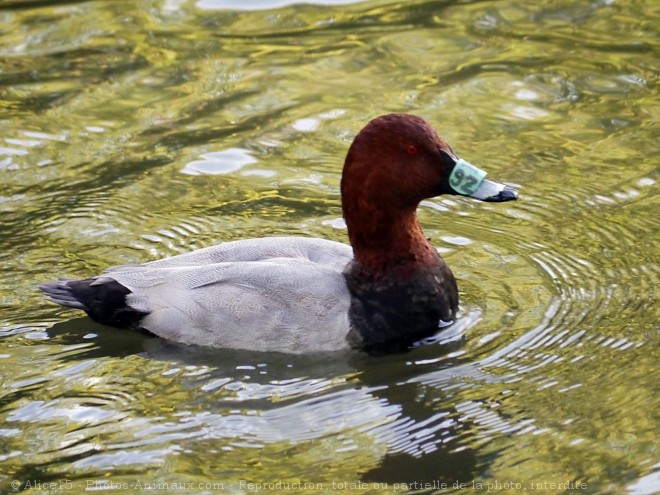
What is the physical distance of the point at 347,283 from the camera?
7.43 m

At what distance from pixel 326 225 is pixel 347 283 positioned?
5.05 ft

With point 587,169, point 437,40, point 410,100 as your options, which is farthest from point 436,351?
point 437,40

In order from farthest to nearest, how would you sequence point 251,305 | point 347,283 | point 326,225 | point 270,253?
point 326,225 → point 270,253 → point 347,283 → point 251,305

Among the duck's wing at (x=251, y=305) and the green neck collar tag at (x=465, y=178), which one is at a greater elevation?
the green neck collar tag at (x=465, y=178)

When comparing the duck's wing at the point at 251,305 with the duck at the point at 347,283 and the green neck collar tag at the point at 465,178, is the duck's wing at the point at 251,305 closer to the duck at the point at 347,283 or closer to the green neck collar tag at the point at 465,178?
the duck at the point at 347,283

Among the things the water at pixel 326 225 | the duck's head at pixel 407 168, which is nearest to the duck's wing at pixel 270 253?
the duck's head at pixel 407 168

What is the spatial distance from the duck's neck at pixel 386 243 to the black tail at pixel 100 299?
1412 mm

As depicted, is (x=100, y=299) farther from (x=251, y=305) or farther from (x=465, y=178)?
(x=465, y=178)

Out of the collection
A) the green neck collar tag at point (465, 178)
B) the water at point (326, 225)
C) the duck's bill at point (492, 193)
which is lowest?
the water at point (326, 225)

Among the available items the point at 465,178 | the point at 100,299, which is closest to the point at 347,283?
the point at 465,178

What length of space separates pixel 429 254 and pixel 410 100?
3616mm

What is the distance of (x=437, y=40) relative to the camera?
40.0 ft

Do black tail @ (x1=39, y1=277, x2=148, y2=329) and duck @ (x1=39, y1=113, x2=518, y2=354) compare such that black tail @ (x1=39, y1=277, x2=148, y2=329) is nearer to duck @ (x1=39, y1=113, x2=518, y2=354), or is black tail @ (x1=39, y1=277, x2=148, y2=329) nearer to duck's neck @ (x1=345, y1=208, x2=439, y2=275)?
duck @ (x1=39, y1=113, x2=518, y2=354)

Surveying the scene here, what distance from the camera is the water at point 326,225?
246 inches
